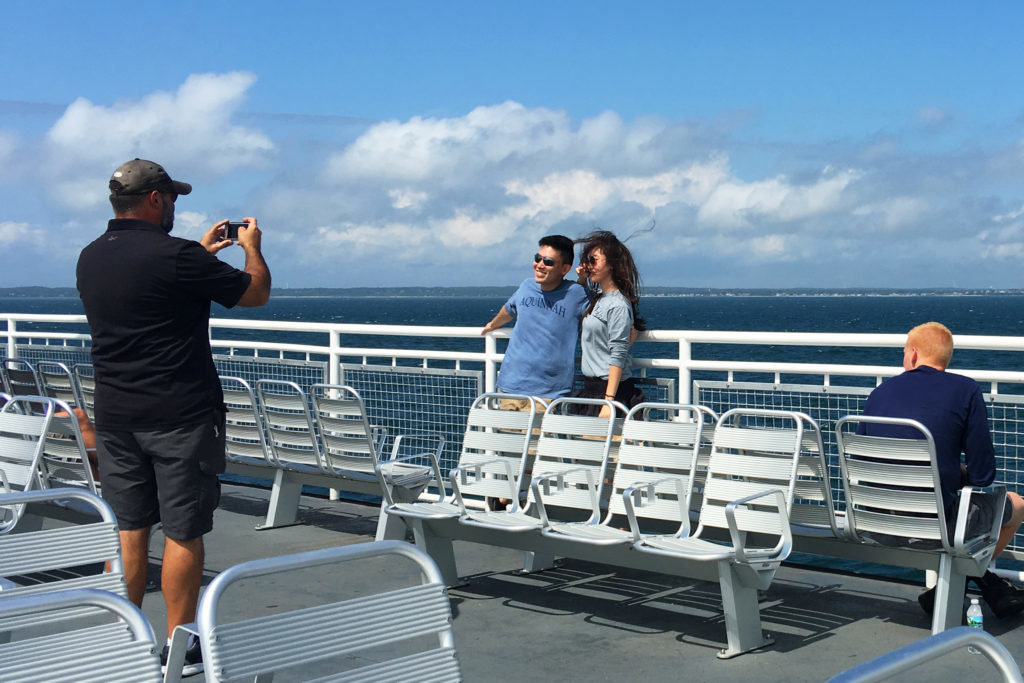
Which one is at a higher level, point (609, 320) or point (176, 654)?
point (609, 320)

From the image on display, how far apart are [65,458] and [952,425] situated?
13.2 ft

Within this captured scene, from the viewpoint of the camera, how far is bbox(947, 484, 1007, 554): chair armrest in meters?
4.44

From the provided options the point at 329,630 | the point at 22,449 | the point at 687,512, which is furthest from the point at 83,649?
the point at 687,512

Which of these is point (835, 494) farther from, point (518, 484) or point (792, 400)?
point (518, 484)

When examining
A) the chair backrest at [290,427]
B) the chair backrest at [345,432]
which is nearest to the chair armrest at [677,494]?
the chair backrest at [345,432]

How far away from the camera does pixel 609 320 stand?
5957mm

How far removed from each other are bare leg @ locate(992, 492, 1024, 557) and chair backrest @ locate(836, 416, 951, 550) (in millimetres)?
438

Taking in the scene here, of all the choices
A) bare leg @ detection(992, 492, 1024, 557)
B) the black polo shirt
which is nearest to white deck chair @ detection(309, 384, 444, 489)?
the black polo shirt

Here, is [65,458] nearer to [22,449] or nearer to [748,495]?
[22,449]

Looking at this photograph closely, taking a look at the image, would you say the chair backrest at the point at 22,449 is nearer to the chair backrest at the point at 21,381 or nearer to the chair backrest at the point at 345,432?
the chair backrest at the point at 345,432

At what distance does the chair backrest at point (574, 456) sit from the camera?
5.23m

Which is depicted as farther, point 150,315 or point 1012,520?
point 1012,520

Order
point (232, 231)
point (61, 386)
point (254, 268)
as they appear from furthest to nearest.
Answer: point (61, 386)
point (232, 231)
point (254, 268)

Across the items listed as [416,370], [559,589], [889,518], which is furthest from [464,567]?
[889,518]
